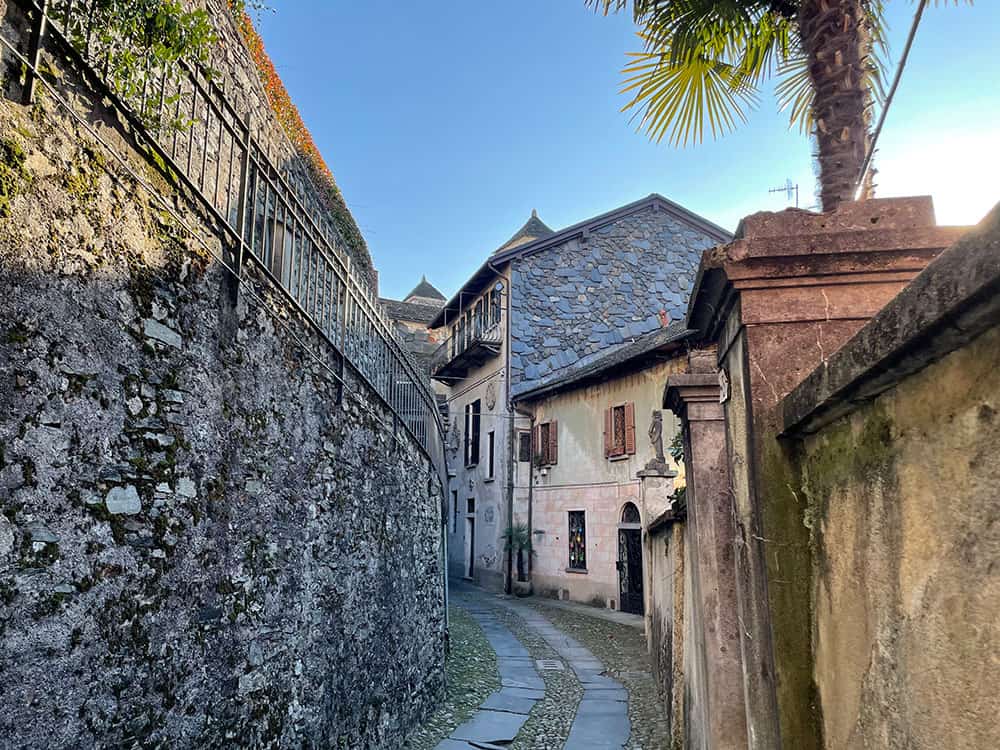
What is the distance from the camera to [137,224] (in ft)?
9.38

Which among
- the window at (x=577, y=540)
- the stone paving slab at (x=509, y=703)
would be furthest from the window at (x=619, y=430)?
the stone paving slab at (x=509, y=703)

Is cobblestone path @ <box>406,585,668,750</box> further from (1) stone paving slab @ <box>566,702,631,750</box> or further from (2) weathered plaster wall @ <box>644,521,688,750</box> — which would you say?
(2) weathered plaster wall @ <box>644,521,688,750</box>

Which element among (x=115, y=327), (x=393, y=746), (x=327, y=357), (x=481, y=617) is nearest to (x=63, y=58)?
(x=115, y=327)

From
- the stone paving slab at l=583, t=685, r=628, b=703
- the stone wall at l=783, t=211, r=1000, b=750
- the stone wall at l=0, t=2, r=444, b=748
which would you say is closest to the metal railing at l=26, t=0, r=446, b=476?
the stone wall at l=0, t=2, r=444, b=748

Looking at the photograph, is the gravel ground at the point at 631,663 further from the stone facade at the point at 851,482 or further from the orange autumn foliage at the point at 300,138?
the orange autumn foliage at the point at 300,138

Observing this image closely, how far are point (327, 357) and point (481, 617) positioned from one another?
9.79 metres

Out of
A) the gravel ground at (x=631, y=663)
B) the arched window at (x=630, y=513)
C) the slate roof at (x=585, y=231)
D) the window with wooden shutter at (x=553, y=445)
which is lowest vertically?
the gravel ground at (x=631, y=663)

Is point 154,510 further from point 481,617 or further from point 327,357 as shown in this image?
point 481,617

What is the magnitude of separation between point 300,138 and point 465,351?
41.6 ft

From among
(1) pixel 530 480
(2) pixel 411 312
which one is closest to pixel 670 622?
(1) pixel 530 480

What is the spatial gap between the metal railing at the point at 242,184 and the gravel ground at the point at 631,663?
404cm

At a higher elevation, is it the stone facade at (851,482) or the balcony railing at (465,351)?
the balcony railing at (465,351)

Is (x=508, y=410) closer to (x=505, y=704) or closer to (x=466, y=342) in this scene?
(x=466, y=342)

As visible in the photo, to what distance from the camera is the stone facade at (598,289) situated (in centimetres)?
1864
